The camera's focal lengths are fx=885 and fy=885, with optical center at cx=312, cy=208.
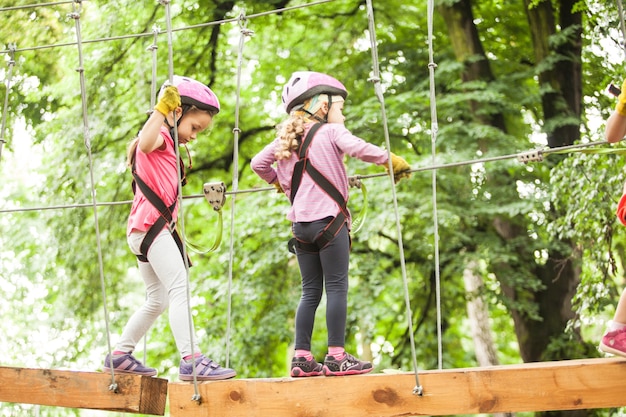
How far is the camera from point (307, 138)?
305 cm

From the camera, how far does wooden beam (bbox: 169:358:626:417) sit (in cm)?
267

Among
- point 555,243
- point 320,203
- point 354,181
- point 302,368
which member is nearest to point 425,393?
point 302,368

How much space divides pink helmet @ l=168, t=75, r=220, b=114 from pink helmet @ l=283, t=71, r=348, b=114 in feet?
0.97

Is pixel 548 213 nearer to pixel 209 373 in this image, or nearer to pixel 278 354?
pixel 278 354

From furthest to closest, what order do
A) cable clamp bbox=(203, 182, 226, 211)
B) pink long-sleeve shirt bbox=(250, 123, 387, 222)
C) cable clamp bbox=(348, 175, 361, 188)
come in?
1. cable clamp bbox=(203, 182, 226, 211)
2. cable clamp bbox=(348, 175, 361, 188)
3. pink long-sleeve shirt bbox=(250, 123, 387, 222)

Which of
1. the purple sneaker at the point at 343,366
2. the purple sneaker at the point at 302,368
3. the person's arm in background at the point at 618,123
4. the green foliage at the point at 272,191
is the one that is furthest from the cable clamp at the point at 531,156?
the green foliage at the point at 272,191

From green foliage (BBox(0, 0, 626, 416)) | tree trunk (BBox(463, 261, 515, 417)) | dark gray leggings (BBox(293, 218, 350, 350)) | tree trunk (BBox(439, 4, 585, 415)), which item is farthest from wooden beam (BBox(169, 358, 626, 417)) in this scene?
tree trunk (BBox(463, 261, 515, 417))

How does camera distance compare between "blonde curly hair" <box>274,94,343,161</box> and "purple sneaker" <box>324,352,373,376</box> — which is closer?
"purple sneaker" <box>324,352,373,376</box>

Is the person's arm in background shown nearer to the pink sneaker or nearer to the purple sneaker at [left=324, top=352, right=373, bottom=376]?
the pink sneaker

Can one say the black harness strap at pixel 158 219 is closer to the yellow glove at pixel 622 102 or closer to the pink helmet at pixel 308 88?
the pink helmet at pixel 308 88

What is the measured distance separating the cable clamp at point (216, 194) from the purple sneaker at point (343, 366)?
2.54 feet

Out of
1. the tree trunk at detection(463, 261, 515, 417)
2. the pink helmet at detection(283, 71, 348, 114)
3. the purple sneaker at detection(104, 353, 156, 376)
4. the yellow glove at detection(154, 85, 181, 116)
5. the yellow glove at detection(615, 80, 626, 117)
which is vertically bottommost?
the tree trunk at detection(463, 261, 515, 417)

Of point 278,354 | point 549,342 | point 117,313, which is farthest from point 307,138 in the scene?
point 278,354

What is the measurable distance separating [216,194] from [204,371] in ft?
2.30
